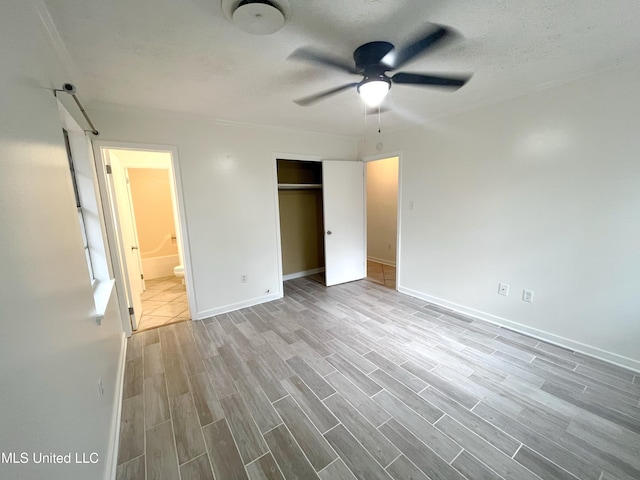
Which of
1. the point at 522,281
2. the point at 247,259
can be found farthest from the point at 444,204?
the point at 247,259

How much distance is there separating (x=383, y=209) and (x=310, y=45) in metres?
4.25

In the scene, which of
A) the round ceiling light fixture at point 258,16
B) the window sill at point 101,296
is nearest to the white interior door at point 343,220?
the round ceiling light fixture at point 258,16

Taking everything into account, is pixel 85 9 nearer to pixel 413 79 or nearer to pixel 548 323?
pixel 413 79

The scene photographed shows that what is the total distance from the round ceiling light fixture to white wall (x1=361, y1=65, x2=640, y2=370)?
247 cm

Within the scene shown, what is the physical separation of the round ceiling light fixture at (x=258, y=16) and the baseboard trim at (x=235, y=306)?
299 cm

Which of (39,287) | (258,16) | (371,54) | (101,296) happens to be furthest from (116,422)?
(371,54)

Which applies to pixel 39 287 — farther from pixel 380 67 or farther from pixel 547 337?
pixel 547 337

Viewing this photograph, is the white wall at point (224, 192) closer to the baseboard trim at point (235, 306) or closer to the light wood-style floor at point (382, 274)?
the baseboard trim at point (235, 306)

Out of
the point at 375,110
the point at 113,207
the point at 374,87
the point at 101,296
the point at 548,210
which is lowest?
the point at 101,296

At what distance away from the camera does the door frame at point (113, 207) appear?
2.58m

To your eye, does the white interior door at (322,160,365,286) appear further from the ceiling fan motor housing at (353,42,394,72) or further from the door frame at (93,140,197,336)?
the ceiling fan motor housing at (353,42,394,72)

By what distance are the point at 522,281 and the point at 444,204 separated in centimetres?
118

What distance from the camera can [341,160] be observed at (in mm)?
4199

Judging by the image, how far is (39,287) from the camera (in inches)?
35.9
